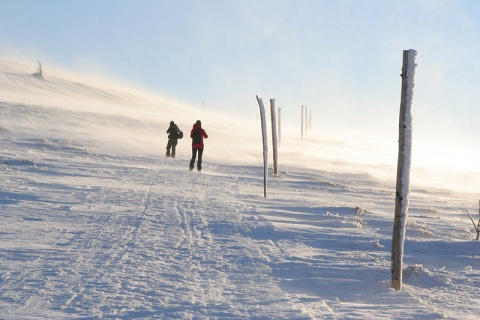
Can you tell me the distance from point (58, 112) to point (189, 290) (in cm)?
4137

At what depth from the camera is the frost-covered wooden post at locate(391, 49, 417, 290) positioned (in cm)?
637

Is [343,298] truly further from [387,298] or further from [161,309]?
[161,309]

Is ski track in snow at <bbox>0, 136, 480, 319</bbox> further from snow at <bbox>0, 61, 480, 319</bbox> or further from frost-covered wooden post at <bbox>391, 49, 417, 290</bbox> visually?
frost-covered wooden post at <bbox>391, 49, 417, 290</bbox>

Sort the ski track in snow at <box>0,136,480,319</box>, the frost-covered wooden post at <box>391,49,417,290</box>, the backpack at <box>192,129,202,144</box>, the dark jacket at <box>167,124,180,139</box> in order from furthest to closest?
the dark jacket at <box>167,124,180,139</box> → the backpack at <box>192,129,202,144</box> → the frost-covered wooden post at <box>391,49,417,290</box> → the ski track in snow at <box>0,136,480,319</box>

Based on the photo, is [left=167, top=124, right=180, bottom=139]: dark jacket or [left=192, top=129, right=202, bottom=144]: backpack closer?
[left=192, top=129, right=202, bottom=144]: backpack

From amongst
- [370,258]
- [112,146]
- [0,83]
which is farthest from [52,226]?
[0,83]

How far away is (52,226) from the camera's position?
30.1 feet

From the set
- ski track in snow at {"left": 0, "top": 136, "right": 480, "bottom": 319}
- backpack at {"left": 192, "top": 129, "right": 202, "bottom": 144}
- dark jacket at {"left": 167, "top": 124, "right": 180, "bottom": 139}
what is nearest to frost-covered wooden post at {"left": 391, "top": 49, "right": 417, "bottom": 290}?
ski track in snow at {"left": 0, "top": 136, "right": 480, "bottom": 319}

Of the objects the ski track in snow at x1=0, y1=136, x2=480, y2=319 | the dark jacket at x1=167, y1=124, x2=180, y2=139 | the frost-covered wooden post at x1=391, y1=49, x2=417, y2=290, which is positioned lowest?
the ski track in snow at x1=0, y1=136, x2=480, y2=319

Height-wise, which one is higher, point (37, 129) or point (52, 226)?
point (37, 129)

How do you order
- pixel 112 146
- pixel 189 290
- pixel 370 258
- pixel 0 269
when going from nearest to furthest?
pixel 189 290, pixel 0 269, pixel 370 258, pixel 112 146

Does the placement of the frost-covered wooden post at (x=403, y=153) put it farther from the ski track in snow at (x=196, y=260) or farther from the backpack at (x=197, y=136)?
the backpack at (x=197, y=136)

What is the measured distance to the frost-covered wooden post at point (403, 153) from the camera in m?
6.37

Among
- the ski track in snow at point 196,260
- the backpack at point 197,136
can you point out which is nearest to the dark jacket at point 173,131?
the backpack at point 197,136
